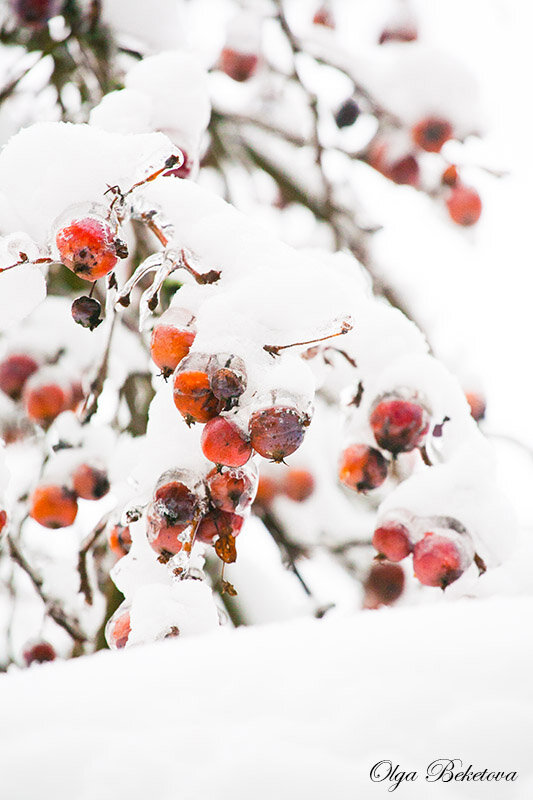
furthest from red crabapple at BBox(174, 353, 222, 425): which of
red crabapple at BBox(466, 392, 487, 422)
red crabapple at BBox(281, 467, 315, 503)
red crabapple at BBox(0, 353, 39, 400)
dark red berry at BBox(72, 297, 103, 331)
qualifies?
red crabapple at BBox(281, 467, 315, 503)

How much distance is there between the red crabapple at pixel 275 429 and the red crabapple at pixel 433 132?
112 cm

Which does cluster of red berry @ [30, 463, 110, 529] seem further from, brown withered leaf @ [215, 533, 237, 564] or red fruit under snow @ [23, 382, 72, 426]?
brown withered leaf @ [215, 533, 237, 564]

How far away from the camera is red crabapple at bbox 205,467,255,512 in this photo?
2.60ft

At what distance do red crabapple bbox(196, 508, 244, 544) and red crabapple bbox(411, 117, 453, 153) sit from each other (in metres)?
1.13

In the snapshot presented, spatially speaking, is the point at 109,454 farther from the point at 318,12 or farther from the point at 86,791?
the point at 318,12

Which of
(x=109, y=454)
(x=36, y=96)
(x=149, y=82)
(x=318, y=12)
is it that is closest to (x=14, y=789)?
(x=109, y=454)

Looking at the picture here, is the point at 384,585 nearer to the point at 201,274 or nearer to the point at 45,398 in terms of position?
the point at 45,398

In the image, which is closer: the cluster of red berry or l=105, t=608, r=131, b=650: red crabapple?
l=105, t=608, r=131, b=650: red crabapple

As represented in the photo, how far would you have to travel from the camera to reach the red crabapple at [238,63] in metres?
1.90

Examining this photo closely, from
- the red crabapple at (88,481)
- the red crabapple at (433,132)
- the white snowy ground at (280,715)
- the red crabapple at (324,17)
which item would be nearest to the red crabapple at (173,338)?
the white snowy ground at (280,715)

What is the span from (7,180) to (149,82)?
19.6 inches

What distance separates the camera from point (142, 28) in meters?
1.79

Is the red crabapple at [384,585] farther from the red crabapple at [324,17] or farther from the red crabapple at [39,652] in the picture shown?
the red crabapple at [324,17]

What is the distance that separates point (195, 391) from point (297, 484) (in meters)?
1.34
